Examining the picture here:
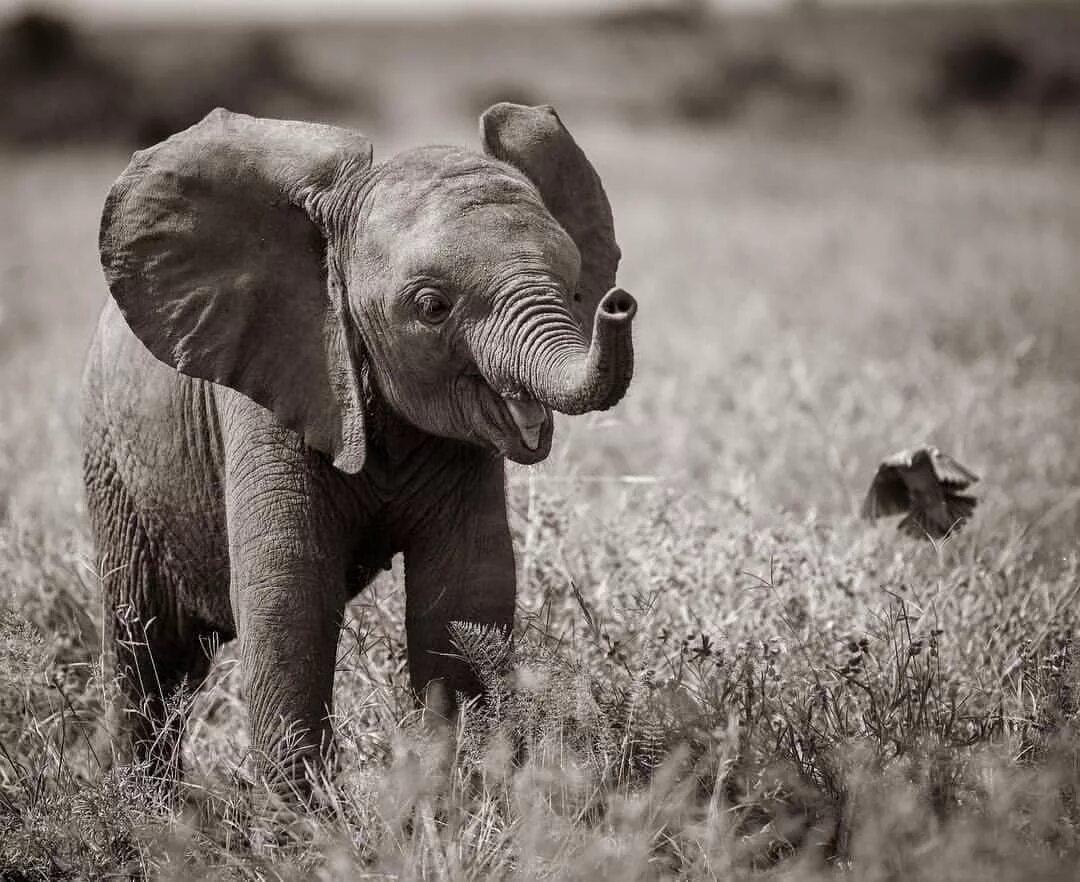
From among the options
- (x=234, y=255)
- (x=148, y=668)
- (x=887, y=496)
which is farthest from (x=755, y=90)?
(x=234, y=255)

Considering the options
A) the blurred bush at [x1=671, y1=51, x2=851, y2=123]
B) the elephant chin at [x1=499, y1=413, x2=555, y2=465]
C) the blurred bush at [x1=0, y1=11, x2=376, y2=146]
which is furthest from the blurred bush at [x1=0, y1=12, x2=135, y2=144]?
the elephant chin at [x1=499, y1=413, x2=555, y2=465]

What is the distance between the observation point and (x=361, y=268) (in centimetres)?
384

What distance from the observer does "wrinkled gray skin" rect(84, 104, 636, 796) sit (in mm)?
3695

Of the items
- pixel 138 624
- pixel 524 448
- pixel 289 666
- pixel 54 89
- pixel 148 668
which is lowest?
pixel 54 89

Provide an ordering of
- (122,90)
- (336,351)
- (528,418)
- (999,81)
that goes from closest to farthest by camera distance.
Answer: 1. (528,418)
2. (336,351)
3. (122,90)
4. (999,81)

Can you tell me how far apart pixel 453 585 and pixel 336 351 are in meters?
0.63

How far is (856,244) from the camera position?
15820 mm

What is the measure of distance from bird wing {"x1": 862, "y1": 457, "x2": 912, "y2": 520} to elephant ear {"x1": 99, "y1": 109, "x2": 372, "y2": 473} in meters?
2.00

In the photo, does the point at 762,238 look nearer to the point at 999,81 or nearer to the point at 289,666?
the point at 289,666

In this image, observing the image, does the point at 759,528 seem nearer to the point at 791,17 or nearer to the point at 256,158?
the point at 256,158

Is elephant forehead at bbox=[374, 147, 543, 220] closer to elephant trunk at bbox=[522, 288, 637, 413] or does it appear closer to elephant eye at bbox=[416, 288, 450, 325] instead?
elephant eye at bbox=[416, 288, 450, 325]

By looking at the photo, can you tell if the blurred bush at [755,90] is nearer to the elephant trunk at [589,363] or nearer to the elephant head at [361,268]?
the elephant head at [361,268]

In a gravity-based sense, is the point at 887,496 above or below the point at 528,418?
below

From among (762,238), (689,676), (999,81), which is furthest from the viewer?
(999,81)
